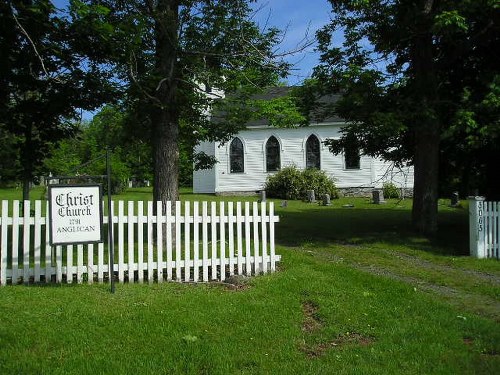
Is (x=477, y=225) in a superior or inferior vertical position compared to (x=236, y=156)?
inferior

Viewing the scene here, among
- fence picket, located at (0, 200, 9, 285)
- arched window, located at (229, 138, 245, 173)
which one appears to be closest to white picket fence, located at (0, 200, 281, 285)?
fence picket, located at (0, 200, 9, 285)

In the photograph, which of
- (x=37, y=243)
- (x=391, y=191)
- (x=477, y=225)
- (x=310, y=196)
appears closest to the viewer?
(x=37, y=243)

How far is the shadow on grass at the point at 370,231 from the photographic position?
44.2ft

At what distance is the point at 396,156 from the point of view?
17.7 metres

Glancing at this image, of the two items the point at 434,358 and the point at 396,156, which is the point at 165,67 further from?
the point at 396,156

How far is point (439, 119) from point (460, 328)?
8886 millimetres

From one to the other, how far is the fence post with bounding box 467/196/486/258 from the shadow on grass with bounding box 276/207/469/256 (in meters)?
0.64

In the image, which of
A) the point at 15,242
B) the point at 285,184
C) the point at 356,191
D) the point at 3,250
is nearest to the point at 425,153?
the point at 15,242

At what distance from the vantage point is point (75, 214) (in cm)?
705

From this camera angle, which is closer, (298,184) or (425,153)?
(425,153)

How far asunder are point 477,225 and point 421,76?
14.1 ft

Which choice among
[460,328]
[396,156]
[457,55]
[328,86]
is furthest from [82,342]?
[396,156]

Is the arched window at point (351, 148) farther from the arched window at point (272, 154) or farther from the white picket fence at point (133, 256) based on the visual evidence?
the arched window at point (272, 154)

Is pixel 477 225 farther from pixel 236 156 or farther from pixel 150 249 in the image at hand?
pixel 236 156
